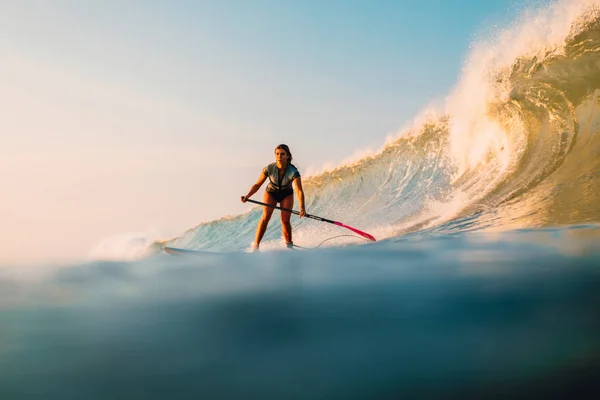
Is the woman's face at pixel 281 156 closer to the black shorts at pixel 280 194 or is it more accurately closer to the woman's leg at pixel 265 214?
the black shorts at pixel 280 194

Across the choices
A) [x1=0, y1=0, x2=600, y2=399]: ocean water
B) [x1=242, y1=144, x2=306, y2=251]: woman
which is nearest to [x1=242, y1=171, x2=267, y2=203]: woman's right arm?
[x1=242, y1=144, x2=306, y2=251]: woman

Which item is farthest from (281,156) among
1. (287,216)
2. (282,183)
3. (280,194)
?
(287,216)

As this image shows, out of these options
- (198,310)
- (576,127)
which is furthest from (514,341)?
(576,127)

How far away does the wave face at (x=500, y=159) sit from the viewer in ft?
25.1

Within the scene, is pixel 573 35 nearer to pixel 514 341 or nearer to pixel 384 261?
pixel 384 261

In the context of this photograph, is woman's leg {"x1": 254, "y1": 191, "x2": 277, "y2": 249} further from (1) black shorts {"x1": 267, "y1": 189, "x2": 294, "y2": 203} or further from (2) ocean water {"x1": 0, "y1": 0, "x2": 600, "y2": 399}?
(2) ocean water {"x1": 0, "y1": 0, "x2": 600, "y2": 399}

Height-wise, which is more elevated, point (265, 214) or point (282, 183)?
point (282, 183)

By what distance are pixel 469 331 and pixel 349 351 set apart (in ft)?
2.75

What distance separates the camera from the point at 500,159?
977cm

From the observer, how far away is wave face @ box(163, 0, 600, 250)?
7645 mm

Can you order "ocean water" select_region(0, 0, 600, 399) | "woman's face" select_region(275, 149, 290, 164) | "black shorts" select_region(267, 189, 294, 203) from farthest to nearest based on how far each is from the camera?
"black shorts" select_region(267, 189, 294, 203)
"woman's face" select_region(275, 149, 290, 164)
"ocean water" select_region(0, 0, 600, 399)

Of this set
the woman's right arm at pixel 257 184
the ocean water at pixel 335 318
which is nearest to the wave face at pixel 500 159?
the ocean water at pixel 335 318

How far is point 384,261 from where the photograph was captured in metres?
5.29

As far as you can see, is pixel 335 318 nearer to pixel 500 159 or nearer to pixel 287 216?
pixel 287 216
